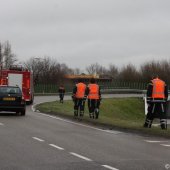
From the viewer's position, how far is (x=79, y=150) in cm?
1177

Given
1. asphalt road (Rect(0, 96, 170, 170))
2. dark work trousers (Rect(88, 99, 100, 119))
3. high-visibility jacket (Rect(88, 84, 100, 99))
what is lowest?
asphalt road (Rect(0, 96, 170, 170))

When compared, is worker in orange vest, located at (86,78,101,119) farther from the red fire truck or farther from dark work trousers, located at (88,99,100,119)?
the red fire truck

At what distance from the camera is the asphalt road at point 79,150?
9.61 meters

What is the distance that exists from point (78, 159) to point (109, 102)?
138 ft

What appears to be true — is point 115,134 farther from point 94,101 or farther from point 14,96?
point 14,96

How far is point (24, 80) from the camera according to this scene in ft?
129

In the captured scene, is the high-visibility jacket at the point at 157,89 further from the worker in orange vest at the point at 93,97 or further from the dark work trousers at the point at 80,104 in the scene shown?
the dark work trousers at the point at 80,104

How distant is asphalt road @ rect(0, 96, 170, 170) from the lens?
9.61 metres

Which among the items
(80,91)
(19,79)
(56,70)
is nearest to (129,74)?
(56,70)

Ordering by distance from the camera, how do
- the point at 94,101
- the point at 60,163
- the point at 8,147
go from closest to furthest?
the point at 60,163
the point at 8,147
the point at 94,101

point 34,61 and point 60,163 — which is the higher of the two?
point 34,61

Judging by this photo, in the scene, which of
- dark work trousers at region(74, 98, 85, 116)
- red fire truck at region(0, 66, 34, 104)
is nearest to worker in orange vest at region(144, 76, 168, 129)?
dark work trousers at region(74, 98, 85, 116)

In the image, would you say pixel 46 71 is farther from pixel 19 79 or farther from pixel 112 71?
pixel 19 79

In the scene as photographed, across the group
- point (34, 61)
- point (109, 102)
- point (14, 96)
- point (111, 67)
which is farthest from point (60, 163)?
point (111, 67)
